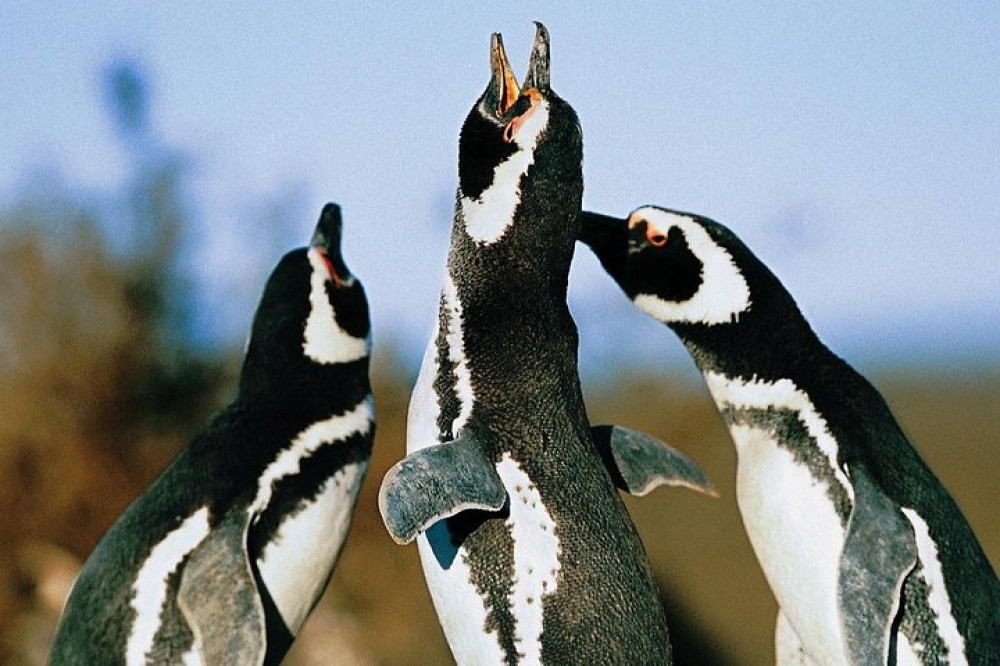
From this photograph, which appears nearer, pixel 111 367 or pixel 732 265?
A: pixel 732 265

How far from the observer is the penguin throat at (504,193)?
208 centimetres

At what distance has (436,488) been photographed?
1.86 metres

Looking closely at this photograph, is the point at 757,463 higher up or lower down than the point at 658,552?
lower down

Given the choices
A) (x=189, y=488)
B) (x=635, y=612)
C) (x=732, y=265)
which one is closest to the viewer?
(x=635, y=612)

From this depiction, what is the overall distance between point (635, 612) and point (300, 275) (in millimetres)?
1155

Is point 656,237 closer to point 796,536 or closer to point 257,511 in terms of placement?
point 796,536

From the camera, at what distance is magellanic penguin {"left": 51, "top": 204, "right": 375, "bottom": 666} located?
2303mm

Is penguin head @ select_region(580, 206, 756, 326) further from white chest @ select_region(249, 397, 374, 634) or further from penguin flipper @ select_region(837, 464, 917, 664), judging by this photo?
white chest @ select_region(249, 397, 374, 634)

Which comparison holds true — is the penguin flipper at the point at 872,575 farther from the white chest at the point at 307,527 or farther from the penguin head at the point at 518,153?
the white chest at the point at 307,527

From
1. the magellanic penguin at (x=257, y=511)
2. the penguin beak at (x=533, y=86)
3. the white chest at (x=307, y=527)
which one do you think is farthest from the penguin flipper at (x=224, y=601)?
the penguin beak at (x=533, y=86)

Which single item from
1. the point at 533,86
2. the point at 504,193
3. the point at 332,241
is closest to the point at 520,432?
the point at 504,193

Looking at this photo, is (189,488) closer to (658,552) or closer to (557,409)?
(557,409)

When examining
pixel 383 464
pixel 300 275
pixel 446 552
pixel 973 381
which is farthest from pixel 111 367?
pixel 973 381

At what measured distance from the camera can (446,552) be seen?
2068 millimetres
